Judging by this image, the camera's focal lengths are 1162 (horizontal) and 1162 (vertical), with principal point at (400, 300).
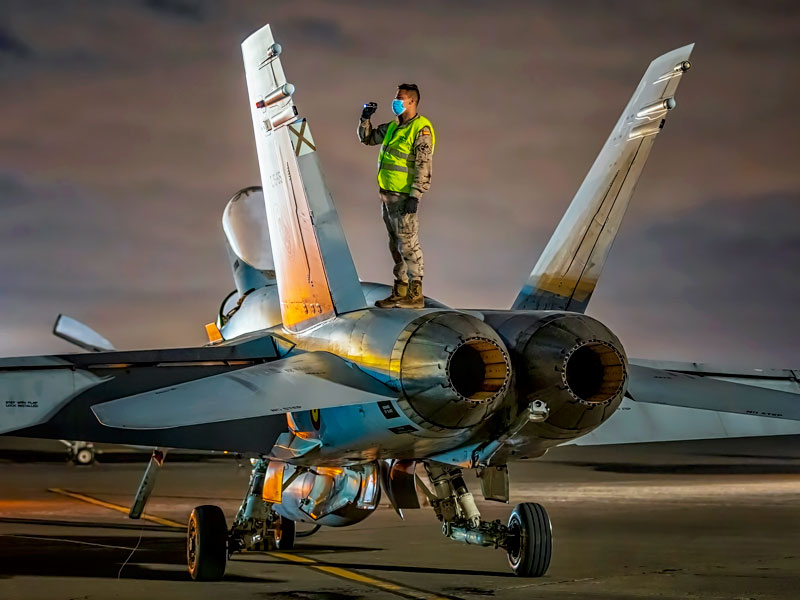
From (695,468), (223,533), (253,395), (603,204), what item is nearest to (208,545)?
(223,533)

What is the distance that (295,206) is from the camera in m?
8.52

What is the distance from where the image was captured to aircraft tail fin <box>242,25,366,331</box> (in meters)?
8.41

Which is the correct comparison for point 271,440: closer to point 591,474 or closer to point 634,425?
point 634,425

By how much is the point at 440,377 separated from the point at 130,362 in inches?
95.3

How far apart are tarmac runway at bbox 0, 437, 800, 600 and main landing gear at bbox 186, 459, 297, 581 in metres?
0.17

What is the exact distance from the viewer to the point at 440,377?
24.6 feet

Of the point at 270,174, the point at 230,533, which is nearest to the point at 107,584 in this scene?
the point at 230,533

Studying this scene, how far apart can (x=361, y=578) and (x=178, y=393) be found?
10.1 ft

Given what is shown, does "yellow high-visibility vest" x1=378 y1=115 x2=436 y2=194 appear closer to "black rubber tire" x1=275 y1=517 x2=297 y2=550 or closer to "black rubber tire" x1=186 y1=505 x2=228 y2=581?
"black rubber tire" x1=186 y1=505 x2=228 y2=581

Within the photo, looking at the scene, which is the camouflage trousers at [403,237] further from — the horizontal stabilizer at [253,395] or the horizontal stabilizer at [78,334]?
the horizontal stabilizer at [78,334]

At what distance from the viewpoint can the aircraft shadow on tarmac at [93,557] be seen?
9.86m

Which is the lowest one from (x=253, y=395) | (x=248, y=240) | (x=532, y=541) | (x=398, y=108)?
(x=532, y=541)

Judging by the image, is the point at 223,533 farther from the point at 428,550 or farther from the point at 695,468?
the point at 695,468

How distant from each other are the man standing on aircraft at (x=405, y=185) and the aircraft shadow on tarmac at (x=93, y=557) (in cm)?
264
